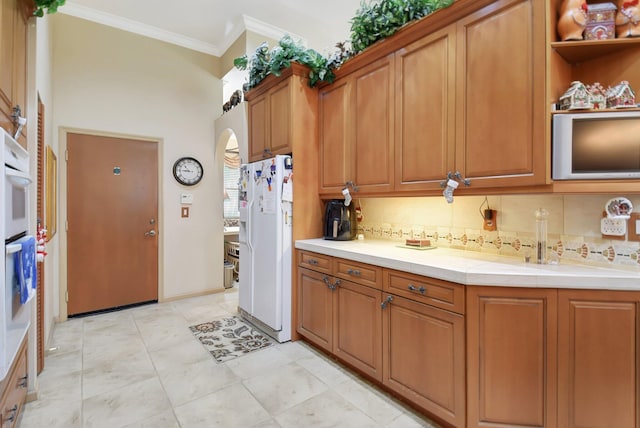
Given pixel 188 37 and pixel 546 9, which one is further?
pixel 188 37

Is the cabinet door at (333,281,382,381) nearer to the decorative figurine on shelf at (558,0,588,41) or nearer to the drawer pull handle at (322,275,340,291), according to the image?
the drawer pull handle at (322,275,340,291)

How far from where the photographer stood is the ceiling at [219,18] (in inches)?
137

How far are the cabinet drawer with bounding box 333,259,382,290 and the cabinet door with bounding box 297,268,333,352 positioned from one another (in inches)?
7.2

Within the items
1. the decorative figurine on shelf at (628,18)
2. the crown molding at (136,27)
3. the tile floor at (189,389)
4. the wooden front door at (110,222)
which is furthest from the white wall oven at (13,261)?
the crown molding at (136,27)

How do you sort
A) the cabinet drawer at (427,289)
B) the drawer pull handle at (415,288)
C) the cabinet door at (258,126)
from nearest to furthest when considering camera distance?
the cabinet drawer at (427,289) < the drawer pull handle at (415,288) < the cabinet door at (258,126)

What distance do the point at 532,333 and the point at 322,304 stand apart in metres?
1.50

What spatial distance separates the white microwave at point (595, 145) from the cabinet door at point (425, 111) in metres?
0.55

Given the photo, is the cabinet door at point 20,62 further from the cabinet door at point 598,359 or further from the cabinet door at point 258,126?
the cabinet door at point 598,359

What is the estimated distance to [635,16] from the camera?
1576 millimetres

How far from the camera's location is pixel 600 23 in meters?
1.63

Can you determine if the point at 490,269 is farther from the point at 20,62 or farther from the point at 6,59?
the point at 20,62

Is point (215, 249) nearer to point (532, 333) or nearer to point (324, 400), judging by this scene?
point (324, 400)

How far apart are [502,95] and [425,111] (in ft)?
1.55

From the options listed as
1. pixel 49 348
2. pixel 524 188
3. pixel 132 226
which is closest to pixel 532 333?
pixel 524 188
